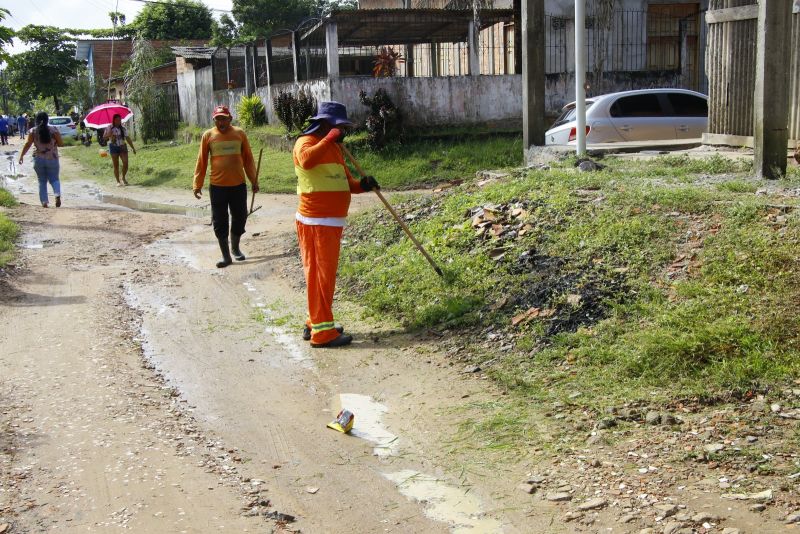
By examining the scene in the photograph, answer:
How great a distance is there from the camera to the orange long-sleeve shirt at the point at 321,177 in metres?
7.11

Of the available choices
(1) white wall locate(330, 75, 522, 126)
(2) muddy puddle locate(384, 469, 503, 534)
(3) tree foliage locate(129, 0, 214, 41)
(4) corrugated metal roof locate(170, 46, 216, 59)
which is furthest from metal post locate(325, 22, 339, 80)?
(3) tree foliage locate(129, 0, 214, 41)

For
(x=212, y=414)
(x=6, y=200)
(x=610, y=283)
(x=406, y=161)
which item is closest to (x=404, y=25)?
(x=406, y=161)

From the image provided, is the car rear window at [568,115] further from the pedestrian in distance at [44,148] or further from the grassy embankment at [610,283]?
the pedestrian in distance at [44,148]

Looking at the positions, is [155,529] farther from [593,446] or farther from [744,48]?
[744,48]

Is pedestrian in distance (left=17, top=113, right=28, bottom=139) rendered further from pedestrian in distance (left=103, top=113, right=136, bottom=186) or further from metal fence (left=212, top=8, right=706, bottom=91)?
pedestrian in distance (left=103, top=113, right=136, bottom=186)

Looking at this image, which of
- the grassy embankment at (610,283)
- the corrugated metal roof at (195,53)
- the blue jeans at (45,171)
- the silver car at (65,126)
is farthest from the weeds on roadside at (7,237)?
the silver car at (65,126)

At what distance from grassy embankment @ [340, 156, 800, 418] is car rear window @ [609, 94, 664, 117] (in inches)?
201

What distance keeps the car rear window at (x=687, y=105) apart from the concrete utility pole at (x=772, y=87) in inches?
259

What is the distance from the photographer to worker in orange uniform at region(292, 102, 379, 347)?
709 centimetres

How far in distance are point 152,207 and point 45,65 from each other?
46.4 meters

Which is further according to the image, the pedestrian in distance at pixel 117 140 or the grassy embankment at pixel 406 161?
the pedestrian in distance at pixel 117 140

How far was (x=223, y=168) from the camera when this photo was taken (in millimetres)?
10250

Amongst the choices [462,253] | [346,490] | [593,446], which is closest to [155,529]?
[346,490]

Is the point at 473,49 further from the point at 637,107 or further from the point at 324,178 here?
the point at 324,178
